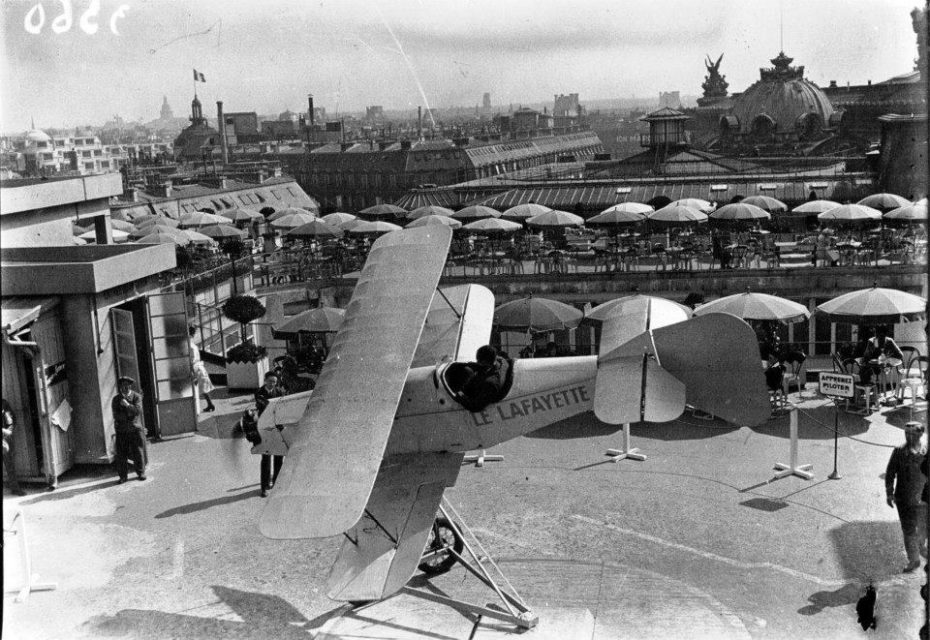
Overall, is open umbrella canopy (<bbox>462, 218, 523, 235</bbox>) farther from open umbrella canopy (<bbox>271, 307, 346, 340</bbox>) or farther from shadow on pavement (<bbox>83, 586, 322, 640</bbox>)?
shadow on pavement (<bbox>83, 586, 322, 640</bbox>)

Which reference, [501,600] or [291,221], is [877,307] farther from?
[291,221]

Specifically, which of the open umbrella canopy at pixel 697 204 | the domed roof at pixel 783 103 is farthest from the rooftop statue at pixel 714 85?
the open umbrella canopy at pixel 697 204

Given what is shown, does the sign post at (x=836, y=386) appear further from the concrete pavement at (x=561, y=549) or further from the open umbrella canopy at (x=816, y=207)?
the open umbrella canopy at (x=816, y=207)

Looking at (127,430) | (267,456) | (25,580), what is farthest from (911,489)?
(127,430)

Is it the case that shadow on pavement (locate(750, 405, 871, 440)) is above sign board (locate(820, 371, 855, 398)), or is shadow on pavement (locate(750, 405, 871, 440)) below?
below

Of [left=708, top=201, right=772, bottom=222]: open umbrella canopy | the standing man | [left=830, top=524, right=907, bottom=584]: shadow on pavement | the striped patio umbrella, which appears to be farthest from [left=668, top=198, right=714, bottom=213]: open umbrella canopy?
the standing man

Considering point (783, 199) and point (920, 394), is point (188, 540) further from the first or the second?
point (783, 199)

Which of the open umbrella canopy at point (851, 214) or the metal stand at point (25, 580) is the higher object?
the open umbrella canopy at point (851, 214)

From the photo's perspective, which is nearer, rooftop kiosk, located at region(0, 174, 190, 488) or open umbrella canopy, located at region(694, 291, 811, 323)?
rooftop kiosk, located at region(0, 174, 190, 488)
